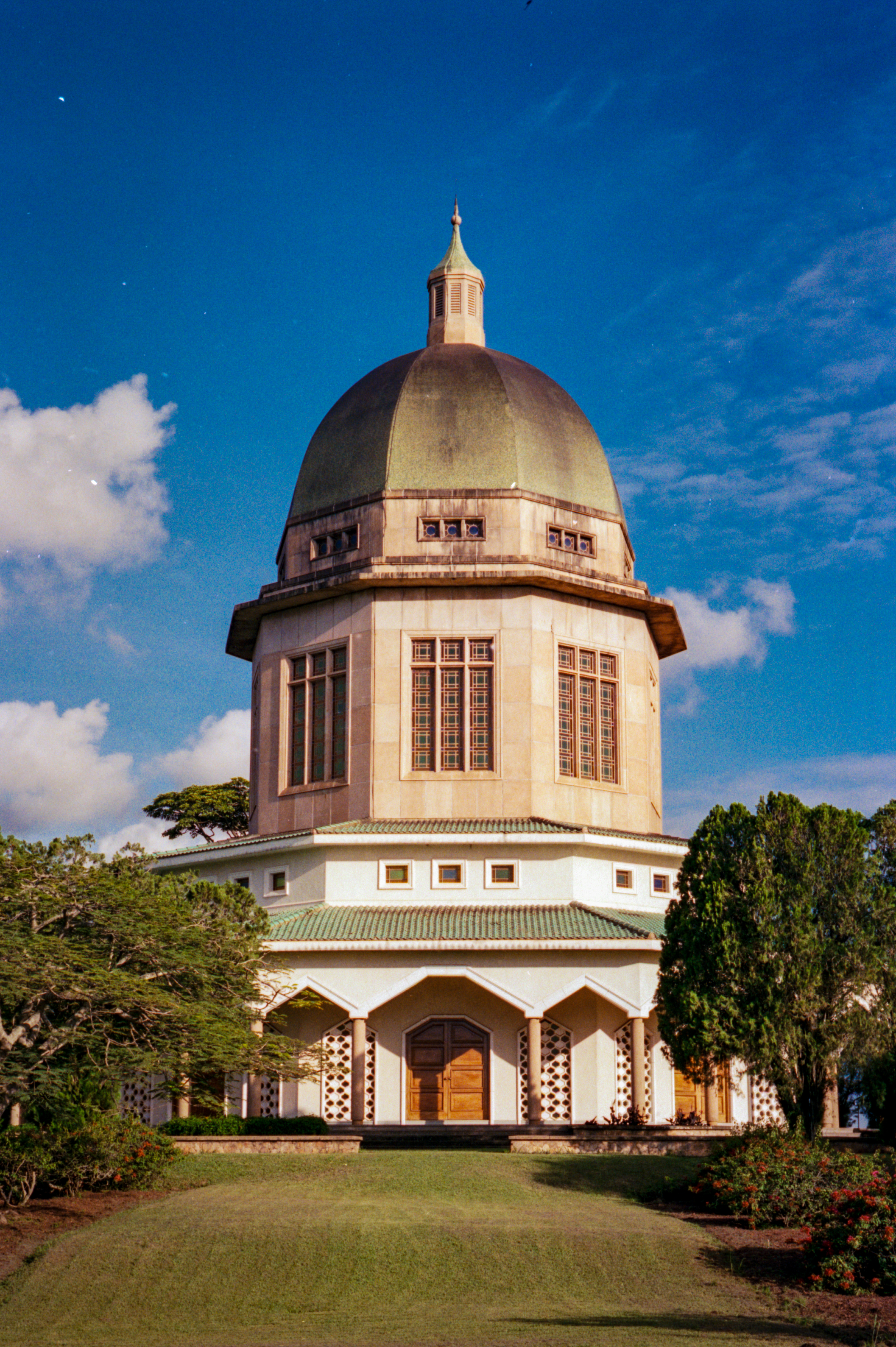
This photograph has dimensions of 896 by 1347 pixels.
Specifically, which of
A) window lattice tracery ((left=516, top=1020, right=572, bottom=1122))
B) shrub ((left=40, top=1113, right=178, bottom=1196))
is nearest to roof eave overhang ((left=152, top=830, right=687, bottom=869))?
window lattice tracery ((left=516, top=1020, right=572, bottom=1122))

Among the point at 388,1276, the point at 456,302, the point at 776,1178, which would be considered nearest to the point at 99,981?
the point at 388,1276

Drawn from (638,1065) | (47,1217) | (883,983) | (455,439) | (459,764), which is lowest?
(47,1217)

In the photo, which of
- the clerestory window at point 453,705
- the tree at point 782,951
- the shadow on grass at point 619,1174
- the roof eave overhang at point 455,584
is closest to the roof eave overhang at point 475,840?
the clerestory window at point 453,705

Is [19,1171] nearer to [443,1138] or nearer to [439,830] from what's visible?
[443,1138]

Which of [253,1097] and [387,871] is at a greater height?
[387,871]

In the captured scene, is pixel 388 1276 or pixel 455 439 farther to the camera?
pixel 455 439

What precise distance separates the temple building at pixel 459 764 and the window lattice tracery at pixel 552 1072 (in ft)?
0.20

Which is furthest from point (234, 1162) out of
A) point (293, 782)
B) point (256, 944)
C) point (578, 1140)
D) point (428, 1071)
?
point (293, 782)

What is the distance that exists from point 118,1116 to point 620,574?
79.0 feet

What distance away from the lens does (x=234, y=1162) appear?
27672 mm

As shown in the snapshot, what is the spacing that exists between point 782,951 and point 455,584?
1875cm

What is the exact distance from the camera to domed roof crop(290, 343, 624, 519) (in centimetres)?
4362

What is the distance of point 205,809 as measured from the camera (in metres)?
71.2

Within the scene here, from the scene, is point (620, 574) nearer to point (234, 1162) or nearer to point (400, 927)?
point (400, 927)
